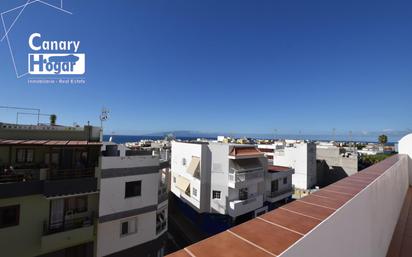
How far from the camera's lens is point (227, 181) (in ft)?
73.0

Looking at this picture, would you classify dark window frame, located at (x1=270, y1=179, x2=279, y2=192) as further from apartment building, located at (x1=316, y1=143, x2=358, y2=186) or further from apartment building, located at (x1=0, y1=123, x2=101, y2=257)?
apartment building, located at (x1=0, y1=123, x2=101, y2=257)

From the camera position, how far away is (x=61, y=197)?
11086 millimetres

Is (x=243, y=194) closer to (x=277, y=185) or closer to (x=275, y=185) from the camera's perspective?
(x=275, y=185)

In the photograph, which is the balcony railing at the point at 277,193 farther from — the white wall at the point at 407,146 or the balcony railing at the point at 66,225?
the balcony railing at the point at 66,225

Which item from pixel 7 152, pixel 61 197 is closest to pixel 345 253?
pixel 61 197

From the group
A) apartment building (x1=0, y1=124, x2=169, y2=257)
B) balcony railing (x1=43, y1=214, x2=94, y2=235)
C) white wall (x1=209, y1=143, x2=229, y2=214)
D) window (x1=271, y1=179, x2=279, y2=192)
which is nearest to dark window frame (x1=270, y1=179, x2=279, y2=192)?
window (x1=271, y1=179, x2=279, y2=192)

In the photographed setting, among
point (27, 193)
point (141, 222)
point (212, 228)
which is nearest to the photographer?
point (27, 193)

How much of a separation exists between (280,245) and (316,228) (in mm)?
344

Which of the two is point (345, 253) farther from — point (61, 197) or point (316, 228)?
point (61, 197)

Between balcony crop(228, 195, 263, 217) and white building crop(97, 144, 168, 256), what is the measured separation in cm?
835

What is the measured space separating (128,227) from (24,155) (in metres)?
6.80

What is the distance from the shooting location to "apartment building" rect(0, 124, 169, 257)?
1041 centimetres

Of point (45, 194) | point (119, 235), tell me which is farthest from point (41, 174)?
point (119, 235)

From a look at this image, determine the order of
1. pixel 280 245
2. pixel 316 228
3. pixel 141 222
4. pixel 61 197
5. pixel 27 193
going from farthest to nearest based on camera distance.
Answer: pixel 141 222
pixel 61 197
pixel 27 193
pixel 316 228
pixel 280 245
